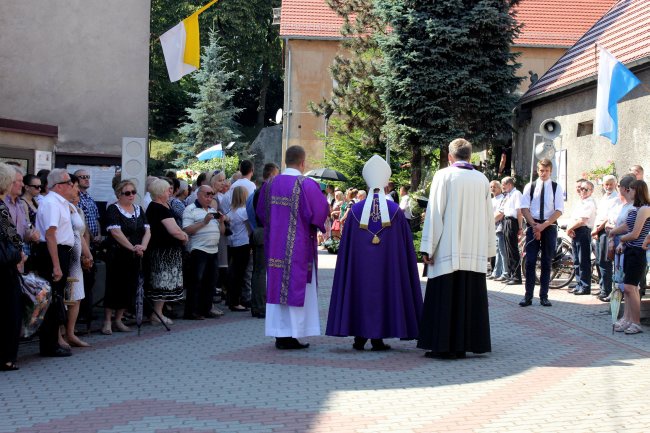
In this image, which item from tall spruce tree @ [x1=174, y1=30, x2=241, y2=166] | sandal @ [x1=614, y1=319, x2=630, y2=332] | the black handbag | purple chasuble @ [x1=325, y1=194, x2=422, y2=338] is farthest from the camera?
tall spruce tree @ [x1=174, y1=30, x2=241, y2=166]

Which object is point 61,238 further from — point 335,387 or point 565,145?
point 565,145

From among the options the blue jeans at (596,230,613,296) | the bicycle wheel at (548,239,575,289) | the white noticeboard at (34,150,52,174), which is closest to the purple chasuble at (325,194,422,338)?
the blue jeans at (596,230,613,296)

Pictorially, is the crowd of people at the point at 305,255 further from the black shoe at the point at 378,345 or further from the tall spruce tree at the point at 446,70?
the tall spruce tree at the point at 446,70

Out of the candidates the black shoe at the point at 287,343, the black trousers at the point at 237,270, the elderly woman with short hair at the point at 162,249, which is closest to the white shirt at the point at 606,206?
the black trousers at the point at 237,270

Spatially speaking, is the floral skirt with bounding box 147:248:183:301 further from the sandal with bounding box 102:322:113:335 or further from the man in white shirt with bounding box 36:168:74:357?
the man in white shirt with bounding box 36:168:74:357

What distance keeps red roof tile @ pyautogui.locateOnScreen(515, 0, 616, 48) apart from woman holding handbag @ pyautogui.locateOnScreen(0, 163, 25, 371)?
115 feet

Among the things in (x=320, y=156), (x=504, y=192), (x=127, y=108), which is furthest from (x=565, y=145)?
(x=320, y=156)

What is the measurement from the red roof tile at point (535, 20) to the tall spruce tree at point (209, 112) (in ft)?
54.0

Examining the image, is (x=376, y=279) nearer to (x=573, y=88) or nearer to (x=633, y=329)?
(x=633, y=329)

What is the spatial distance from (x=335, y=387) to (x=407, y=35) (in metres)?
20.1

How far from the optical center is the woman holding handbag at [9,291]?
8.50 meters

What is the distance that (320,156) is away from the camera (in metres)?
43.3

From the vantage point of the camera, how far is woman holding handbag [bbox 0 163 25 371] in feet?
27.9

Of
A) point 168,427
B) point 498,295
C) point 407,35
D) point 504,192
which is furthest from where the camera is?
point 407,35
